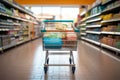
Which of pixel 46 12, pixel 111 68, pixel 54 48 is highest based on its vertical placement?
pixel 46 12

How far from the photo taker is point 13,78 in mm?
3131

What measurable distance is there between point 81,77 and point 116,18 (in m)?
3.46

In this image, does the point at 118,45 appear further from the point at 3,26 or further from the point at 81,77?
the point at 3,26

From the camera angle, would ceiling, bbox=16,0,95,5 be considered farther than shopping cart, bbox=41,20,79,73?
Yes

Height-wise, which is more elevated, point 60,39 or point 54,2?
point 54,2

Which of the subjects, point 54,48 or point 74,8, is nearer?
point 54,48

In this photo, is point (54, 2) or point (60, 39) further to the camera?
point (54, 2)

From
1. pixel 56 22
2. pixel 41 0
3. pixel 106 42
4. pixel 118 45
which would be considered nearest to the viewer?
pixel 56 22

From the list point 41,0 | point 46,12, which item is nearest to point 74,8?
point 46,12

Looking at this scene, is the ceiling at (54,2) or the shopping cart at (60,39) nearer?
the shopping cart at (60,39)

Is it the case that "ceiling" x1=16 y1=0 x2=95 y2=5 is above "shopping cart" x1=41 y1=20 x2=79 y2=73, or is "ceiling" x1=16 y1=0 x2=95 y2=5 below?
above

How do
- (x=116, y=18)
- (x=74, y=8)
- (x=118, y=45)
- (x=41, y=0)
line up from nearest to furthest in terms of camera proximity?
(x=118, y=45)
(x=116, y=18)
(x=41, y=0)
(x=74, y=8)

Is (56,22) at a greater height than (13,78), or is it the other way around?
(56,22)

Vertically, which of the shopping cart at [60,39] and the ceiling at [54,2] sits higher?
the ceiling at [54,2]
